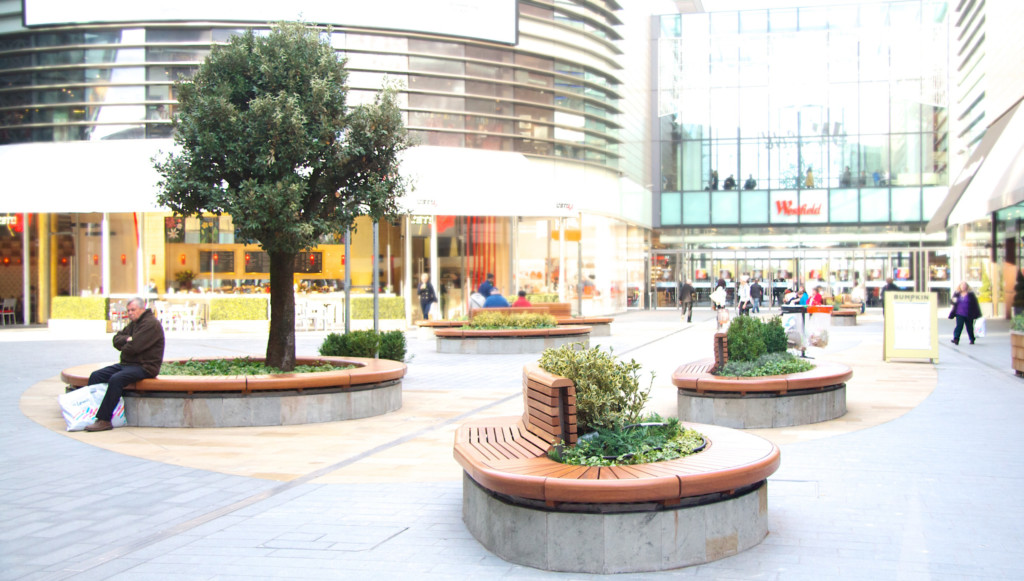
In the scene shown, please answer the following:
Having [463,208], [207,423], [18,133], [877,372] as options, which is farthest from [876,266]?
[207,423]

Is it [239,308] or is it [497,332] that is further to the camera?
[239,308]

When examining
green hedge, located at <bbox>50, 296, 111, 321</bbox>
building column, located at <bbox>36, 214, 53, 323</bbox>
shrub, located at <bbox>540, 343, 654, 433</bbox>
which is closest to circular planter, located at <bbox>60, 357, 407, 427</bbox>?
shrub, located at <bbox>540, 343, 654, 433</bbox>

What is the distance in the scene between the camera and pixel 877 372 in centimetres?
1476

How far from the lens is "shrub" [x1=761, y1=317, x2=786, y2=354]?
11.1 meters

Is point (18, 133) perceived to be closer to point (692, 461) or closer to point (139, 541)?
point (139, 541)

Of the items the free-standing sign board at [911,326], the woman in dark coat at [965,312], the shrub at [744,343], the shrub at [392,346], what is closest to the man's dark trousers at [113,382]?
the shrub at [392,346]

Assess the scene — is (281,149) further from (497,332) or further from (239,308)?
(239,308)

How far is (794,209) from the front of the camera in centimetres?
4322

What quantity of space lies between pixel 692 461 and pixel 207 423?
6322 mm

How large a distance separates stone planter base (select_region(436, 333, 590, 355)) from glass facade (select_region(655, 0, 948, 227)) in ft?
87.7

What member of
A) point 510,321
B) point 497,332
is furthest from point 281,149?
point 510,321

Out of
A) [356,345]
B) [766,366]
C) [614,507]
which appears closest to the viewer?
[614,507]

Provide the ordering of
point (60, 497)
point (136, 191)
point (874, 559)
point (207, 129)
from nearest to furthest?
point (874, 559)
point (60, 497)
point (207, 129)
point (136, 191)

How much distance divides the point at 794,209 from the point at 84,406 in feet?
126
